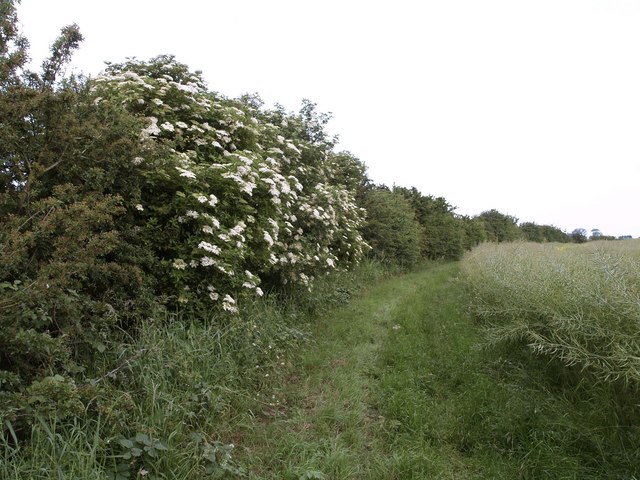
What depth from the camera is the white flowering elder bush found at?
12.6ft

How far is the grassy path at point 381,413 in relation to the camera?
292 cm

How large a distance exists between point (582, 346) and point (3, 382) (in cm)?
410

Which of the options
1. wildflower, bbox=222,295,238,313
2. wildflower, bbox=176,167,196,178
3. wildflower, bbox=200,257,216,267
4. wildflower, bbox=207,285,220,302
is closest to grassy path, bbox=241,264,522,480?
wildflower, bbox=222,295,238,313

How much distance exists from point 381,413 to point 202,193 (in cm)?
296

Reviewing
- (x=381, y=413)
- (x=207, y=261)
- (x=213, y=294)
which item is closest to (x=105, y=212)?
(x=207, y=261)

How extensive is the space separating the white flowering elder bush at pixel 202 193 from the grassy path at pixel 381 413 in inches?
50.1

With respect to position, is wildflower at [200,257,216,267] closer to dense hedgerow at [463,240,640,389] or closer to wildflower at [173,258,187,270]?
wildflower at [173,258,187,270]

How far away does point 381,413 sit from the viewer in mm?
3830

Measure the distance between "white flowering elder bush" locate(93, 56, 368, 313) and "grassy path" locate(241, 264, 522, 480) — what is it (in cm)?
127

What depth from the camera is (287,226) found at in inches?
248

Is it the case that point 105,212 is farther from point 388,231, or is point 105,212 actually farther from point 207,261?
point 388,231

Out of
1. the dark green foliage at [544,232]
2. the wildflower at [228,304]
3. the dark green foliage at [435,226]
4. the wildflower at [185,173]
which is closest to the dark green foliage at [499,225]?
the dark green foliage at [544,232]

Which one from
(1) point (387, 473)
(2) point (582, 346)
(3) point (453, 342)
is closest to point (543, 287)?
(2) point (582, 346)

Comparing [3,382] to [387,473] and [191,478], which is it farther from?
[387,473]
